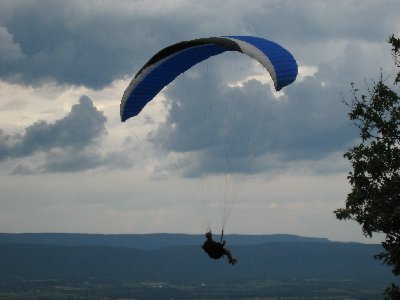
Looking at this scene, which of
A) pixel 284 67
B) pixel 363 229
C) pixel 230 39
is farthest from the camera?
pixel 363 229

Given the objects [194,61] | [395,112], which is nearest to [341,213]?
[395,112]

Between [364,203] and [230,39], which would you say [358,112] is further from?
[230,39]

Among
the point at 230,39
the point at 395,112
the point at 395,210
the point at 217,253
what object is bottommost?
the point at 217,253

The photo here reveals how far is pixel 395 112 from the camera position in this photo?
3002 cm

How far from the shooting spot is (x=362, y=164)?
30.2 m

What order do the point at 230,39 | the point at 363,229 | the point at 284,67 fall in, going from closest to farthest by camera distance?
the point at 284,67 → the point at 230,39 → the point at 363,229

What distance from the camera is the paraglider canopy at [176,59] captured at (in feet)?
86.3

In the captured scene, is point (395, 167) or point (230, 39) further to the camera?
point (395, 167)

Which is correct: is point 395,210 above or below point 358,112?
below

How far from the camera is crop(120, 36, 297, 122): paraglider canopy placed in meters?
26.3

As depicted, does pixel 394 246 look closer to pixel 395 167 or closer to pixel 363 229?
pixel 363 229

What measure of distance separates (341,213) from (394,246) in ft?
9.18

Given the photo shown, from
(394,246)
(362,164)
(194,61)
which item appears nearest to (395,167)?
(362,164)

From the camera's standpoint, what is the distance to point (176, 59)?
2994 cm
